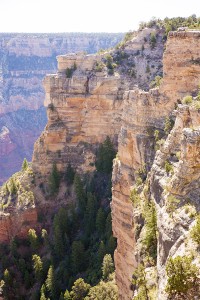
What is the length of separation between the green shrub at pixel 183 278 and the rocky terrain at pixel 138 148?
4 cm

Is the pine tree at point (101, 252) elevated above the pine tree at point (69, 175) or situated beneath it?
situated beneath

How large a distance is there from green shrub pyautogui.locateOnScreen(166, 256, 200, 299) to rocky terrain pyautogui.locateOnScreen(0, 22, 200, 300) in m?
0.04

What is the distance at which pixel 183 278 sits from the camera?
14.0 m

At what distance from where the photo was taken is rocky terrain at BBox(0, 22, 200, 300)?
58.5 ft

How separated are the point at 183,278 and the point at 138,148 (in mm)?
20049

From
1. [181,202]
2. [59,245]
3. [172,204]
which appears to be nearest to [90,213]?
[59,245]

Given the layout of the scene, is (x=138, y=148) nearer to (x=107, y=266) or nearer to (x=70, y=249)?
(x=107, y=266)

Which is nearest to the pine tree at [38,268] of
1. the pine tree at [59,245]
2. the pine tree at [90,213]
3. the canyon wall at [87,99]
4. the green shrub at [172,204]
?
the pine tree at [59,245]

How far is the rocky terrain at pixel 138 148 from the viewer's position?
17828 mm

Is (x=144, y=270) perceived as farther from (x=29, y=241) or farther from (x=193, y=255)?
(x=29, y=241)

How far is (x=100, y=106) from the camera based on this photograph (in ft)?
215

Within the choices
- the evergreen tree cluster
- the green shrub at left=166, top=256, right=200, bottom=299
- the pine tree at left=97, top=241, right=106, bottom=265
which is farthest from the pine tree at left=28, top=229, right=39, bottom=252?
the green shrub at left=166, top=256, right=200, bottom=299

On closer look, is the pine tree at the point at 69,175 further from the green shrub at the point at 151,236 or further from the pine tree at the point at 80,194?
the green shrub at the point at 151,236

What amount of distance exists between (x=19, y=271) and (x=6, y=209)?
A: 38.7 ft
